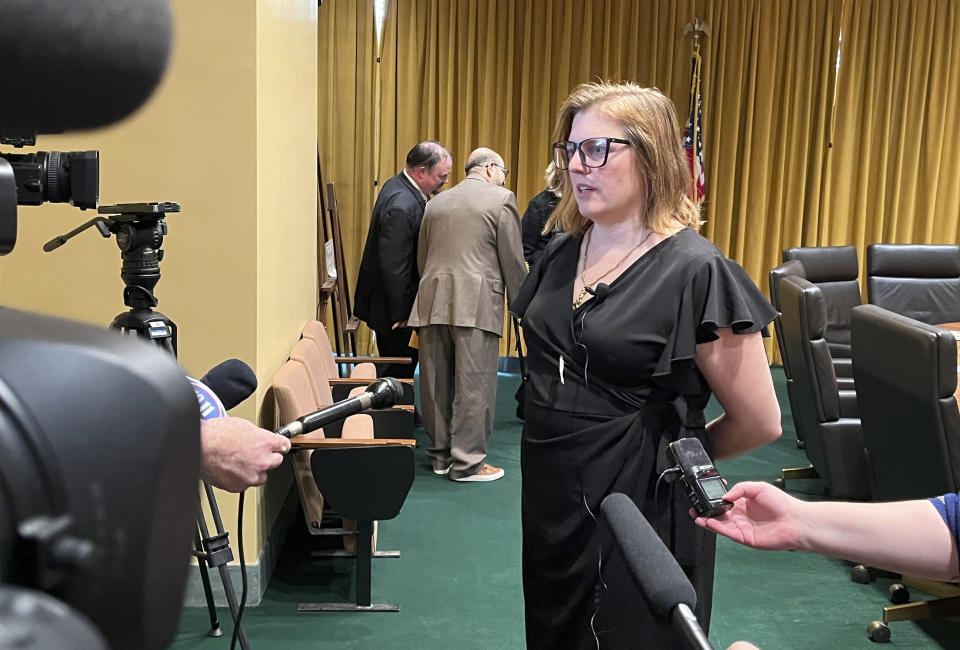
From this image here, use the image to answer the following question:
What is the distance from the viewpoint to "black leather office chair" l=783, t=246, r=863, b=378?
535cm

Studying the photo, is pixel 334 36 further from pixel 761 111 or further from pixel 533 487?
pixel 533 487

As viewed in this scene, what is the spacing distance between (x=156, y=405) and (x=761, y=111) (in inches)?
340

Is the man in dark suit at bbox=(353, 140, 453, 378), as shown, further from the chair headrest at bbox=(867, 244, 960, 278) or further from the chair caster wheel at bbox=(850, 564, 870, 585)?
the chair headrest at bbox=(867, 244, 960, 278)

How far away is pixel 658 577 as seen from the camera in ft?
2.80

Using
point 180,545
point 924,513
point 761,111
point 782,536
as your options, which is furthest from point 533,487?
point 761,111

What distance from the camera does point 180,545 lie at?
13.3 inches

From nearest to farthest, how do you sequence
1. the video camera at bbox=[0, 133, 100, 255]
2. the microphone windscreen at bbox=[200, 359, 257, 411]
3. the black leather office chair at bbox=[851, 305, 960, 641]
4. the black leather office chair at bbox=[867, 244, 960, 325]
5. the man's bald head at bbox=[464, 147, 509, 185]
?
the video camera at bbox=[0, 133, 100, 255] < the microphone windscreen at bbox=[200, 359, 257, 411] < the black leather office chair at bbox=[851, 305, 960, 641] < the man's bald head at bbox=[464, 147, 509, 185] < the black leather office chair at bbox=[867, 244, 960, 325]

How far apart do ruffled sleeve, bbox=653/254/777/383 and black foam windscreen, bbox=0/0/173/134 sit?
1499mm

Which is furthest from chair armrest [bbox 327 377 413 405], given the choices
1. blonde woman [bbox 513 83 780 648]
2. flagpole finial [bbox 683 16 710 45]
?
flagpole finial [bbox 683 16 710 45]

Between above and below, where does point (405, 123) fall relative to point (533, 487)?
above

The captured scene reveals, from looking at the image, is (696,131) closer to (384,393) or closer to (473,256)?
(473,256)

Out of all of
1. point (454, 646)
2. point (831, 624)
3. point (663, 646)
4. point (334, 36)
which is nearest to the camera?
point (663, 646)

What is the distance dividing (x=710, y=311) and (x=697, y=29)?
6.92m

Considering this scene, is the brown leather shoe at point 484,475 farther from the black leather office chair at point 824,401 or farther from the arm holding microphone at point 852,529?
the arm holding microphone at point 852,529
